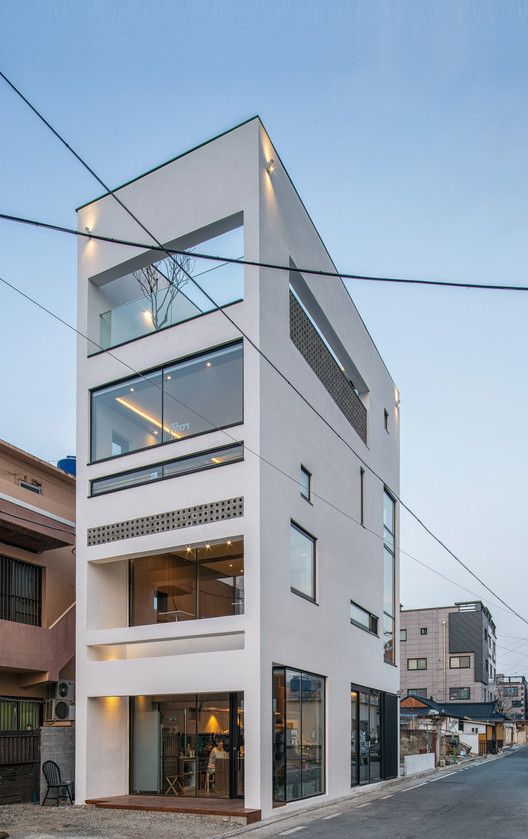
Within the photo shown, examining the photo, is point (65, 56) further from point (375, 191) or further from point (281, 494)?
point (281, 494)

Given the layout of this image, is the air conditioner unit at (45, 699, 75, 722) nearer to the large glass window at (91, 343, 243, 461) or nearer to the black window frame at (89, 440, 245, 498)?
the black window frame at (89, 440, 245, 498)

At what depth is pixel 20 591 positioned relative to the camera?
20609 mm

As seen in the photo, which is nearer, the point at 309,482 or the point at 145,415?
the point at 145,415

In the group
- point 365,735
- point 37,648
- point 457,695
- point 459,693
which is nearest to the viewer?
point 37,648

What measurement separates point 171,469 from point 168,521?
1.23 meters

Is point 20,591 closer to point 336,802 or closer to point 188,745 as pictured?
point 188,745

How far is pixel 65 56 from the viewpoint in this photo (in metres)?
11.0

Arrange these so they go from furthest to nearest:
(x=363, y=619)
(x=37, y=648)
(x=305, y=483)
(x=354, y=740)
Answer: (x=363, y=619)
(x=354, y=740)
(x=305, y=483)
(x=37, y=648)

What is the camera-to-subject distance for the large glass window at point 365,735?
23.4 m

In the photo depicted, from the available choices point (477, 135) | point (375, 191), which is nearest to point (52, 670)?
point (375, 191)

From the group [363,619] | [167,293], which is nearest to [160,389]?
[167,293]

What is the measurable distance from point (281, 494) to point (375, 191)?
7071 millimetres

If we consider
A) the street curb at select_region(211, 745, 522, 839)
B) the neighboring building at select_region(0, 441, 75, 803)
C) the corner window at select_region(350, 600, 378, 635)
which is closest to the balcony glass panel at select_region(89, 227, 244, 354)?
the neighboring building at select_region(0, 441, 75, 803)

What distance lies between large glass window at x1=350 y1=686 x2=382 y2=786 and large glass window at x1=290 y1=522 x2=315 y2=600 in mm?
4739
